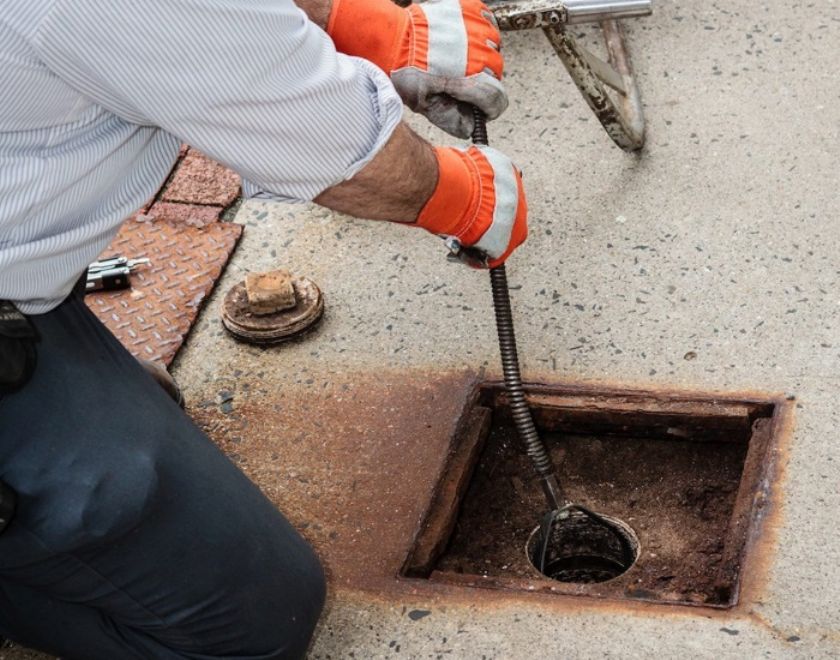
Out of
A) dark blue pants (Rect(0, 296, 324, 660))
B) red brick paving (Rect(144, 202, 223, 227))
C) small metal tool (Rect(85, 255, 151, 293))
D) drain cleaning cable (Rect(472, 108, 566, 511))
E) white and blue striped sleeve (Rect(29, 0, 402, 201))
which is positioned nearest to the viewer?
white and blue striped sleeve (Rect(29, 0, 402, 201))

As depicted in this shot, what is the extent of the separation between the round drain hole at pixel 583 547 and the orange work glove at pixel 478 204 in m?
0.63

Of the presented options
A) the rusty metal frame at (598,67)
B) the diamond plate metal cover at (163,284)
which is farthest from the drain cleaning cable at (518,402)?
the diamond plate metal cover at (163,284)

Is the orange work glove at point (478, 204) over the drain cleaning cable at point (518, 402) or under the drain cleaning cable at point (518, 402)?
over

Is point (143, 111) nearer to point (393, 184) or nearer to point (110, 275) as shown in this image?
point (393, 184)

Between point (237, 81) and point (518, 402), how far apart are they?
107 cm

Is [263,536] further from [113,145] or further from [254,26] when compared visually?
[254,26]

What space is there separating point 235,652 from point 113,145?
0.89 metres

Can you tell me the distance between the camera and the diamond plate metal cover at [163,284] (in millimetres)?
2840

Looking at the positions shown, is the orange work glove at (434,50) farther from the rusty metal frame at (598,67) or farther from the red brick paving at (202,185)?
the red brick paving at (202,185)

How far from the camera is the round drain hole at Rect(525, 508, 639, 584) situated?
252 cm

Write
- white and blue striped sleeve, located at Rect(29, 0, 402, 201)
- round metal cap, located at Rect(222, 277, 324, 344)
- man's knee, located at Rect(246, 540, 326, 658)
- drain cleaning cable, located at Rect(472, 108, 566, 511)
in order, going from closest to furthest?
white and blue striped sleeve, located at Rect(29, 0, 402, 201) → man's knee, located at Rect(246, 540, 326, 658) → drain cleaning cable, located at Rect(472, 108, 566, 511) → round metal cap, located at Rect(222, 277, 324, 344)

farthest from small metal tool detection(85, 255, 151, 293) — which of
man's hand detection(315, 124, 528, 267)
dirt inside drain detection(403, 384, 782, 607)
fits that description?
man's hand detection(315, 124, 528, 267)

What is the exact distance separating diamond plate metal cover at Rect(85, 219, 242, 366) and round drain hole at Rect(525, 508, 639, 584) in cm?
98

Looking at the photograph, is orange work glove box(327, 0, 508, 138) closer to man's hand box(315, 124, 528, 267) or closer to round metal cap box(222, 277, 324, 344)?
man's hand box(315, 124, 528, 267)
